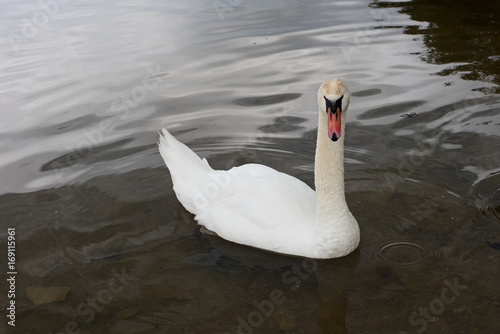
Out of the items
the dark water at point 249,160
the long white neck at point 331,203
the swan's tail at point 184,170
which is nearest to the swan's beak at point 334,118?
the long white neck at point 331,203

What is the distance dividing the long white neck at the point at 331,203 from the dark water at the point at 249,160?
0.24 meters

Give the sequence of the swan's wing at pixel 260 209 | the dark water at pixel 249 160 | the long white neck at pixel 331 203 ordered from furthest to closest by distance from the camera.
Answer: the swan's wing at pixel 260 209 → the long white neck at pixel 331 203 → the dark water at pixel 249 160

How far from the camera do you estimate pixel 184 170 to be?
5871mm

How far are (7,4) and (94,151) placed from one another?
32.9 ft

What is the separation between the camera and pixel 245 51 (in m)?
10.7

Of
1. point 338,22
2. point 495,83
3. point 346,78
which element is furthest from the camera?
point 338,22

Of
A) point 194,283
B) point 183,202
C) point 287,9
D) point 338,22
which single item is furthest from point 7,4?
point 194,283

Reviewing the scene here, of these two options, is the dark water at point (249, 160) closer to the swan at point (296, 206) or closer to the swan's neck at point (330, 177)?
the swan at point (296, 206)

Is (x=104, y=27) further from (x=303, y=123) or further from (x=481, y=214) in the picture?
(x=481, y=214)

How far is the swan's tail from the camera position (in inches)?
228

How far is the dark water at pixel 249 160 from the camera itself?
181 inches

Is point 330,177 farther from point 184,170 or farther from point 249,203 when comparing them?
point 184,170

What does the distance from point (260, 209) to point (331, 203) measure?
61 centimetres

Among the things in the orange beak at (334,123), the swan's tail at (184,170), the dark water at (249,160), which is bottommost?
the dark water at (249,160)
